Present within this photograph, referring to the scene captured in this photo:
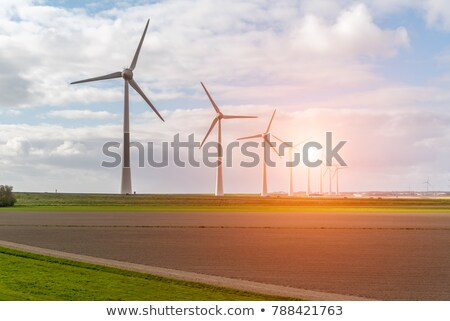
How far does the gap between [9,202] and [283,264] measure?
99331mm

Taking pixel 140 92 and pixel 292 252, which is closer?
pixel 292 252

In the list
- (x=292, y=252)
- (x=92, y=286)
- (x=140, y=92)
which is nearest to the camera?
(x=92, y=286)

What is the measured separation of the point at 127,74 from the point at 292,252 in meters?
88.9

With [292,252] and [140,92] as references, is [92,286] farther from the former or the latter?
[140,92]

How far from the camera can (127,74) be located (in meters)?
115

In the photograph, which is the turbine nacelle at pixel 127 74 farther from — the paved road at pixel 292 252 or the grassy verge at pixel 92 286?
the grassy verge at pixel 92 286

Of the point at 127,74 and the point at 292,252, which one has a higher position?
the point at 127,74

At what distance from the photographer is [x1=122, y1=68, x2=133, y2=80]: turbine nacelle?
379 feet

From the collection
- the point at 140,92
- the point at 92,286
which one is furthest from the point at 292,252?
the point at 140,92

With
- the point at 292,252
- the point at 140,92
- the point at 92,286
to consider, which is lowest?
the point at 92,286

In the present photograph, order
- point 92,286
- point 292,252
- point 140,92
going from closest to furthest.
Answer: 1. point 92,286
2. point 292,252
3. point 140,92

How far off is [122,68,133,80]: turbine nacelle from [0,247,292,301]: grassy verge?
9318 centimetres

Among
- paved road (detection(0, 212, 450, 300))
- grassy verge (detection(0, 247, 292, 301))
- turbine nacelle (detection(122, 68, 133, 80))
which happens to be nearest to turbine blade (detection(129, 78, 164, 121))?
turbine nacelle (detection(122, 68, 133, 80))

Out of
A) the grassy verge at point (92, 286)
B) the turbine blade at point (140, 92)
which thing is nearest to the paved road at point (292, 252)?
the grassy verge at point (92, 286)
